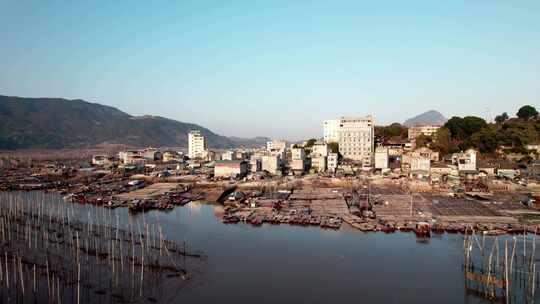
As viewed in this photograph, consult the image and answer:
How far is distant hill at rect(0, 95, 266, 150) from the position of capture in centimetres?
11154

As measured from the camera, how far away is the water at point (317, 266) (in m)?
12.3

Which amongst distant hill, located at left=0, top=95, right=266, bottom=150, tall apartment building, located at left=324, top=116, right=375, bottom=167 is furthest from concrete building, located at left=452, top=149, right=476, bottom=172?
distant hill, located at left=0, top=95, right=266, bottom=150

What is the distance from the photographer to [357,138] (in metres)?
43.9

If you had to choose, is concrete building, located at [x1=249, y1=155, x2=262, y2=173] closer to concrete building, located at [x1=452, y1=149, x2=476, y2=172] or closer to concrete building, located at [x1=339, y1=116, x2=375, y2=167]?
concrete building, located at [x1=339, y1=116, x2=375, y2=167]

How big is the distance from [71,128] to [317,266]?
5481 inches

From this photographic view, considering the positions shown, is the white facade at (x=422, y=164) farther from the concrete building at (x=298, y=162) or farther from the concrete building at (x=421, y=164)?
the concrete building at (x=298, y=162)

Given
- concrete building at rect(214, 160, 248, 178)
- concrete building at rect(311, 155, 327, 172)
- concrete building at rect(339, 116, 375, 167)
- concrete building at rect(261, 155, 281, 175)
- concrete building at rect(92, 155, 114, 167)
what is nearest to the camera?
concrete building at rect(214, 160, 248, 178)

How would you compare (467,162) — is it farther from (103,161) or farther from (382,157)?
(103,161)

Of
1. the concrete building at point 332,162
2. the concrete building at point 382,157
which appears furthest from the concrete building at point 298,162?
the concrete building at point 382,157

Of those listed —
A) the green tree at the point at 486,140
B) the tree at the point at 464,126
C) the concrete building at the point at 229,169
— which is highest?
the tree at the point at 464,126

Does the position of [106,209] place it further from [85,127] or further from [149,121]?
[149,121]

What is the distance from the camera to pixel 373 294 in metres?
12.4

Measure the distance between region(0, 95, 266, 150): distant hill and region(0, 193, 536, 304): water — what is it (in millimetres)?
99645

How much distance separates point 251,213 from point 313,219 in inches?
149
